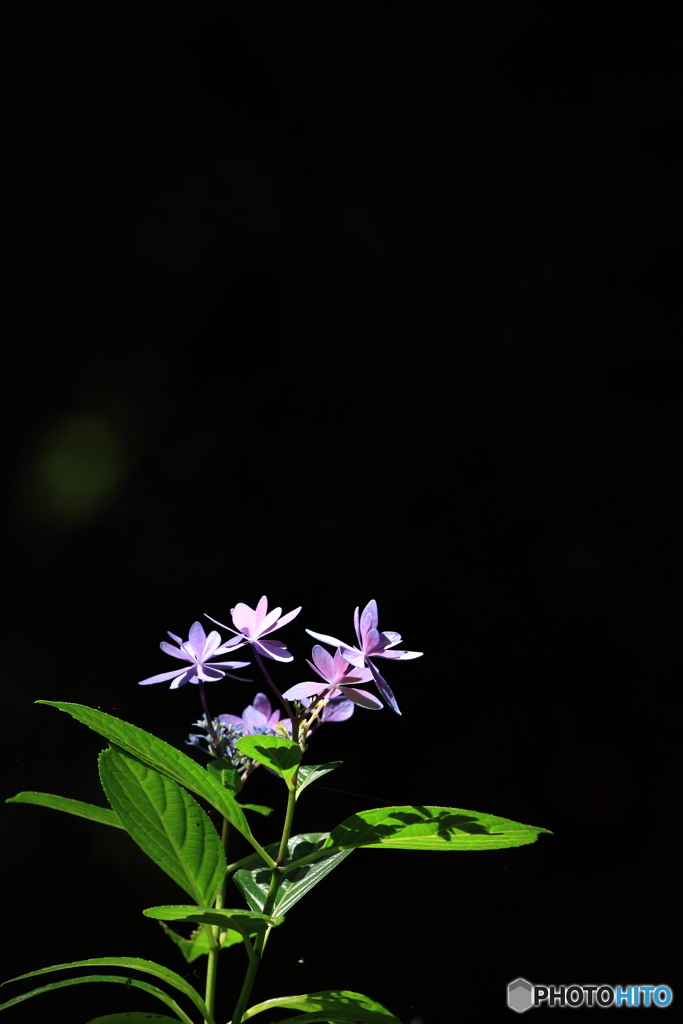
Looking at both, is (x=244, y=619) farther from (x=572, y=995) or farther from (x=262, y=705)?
(x=572, y=995)

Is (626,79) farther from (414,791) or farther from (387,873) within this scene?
(387,873)

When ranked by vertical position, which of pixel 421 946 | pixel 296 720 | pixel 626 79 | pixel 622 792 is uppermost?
pixel 626 79

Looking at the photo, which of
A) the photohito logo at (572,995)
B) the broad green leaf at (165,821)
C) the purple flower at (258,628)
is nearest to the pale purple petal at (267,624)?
the purple flower at (258,628)

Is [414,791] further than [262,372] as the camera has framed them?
No

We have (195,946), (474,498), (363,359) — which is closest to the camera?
(195,946)

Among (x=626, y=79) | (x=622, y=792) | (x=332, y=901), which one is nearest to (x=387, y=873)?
(x=332, y=901)

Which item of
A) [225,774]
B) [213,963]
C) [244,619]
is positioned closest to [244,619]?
[244,619]

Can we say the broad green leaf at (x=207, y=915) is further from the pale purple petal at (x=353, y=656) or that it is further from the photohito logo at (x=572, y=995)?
the photohito logo at (x=572, y=995)
